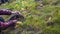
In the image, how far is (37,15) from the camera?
167 inches

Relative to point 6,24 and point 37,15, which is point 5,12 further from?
point 37,15

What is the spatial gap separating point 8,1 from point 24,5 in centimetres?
67

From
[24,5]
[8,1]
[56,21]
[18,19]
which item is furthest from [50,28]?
[8,1]

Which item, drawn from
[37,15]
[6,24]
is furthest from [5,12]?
[37,15]

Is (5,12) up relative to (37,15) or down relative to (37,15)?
up

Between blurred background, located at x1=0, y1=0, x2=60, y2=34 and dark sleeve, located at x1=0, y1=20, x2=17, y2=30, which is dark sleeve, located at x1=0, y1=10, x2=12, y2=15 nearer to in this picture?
blurred background, located at x1=0, y1=0, x2=60, y2=34

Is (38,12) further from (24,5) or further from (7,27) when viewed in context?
(7,27)

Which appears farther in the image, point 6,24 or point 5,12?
point 5,12

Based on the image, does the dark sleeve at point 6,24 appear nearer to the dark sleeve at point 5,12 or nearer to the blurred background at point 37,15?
the blurred background at point 37,15

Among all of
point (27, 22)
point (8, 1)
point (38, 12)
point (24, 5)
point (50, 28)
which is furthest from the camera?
point (8, 1)

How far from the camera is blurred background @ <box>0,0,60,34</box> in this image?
3.73 m

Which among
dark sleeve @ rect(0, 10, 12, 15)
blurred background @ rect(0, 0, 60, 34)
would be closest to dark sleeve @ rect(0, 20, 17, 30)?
blurred background @ rect(0, 0, 60, 34)

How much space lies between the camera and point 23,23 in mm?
3930

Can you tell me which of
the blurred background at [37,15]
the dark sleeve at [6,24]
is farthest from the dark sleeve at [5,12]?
the dark sleeve at [6,24]
